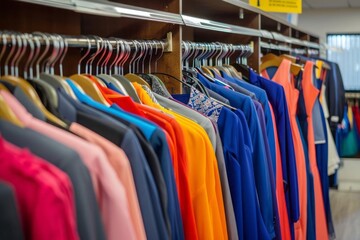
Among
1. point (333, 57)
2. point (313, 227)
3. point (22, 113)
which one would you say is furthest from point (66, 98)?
point (333, 57)

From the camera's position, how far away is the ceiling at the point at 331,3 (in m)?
6.77

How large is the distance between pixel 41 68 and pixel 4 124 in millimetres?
629

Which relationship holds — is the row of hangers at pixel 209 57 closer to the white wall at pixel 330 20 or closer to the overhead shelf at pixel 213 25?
the overhead shelf at pixel 213 25

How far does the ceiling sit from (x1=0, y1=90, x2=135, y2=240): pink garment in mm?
6245

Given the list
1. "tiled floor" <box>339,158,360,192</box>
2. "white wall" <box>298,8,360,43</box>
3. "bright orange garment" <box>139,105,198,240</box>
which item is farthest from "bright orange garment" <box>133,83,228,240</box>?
"white wall" <box>298,8,360,43</box>

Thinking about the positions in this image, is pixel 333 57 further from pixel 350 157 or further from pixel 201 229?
pixel 201 229

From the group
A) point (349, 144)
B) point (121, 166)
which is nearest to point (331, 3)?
point (349, 144)

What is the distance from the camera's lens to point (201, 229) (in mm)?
1412

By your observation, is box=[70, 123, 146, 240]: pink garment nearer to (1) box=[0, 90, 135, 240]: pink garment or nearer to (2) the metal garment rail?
(1) box=[0, 90, 135, 240]: pink garment

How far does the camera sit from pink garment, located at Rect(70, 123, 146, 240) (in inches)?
39.8

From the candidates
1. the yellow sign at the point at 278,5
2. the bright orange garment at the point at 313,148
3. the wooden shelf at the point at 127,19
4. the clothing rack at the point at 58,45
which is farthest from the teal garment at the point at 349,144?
the clothing rack at the point at 58,45

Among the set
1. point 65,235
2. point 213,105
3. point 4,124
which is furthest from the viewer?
point 213,105

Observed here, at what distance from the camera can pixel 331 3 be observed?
7043mm

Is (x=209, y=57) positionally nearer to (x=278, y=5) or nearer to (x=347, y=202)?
(x=278, y=5)
